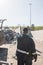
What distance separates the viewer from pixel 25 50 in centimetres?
686

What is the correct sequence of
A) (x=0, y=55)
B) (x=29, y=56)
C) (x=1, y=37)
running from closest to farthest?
(x=29, y=56) → (x=0, y=55) → (x=1, y=37)

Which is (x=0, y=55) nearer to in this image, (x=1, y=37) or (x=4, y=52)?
(x=4, y=52)

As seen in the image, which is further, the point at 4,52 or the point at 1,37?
the point at 1,37

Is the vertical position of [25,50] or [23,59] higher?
[25,50]

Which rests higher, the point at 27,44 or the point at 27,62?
the point at 27,44

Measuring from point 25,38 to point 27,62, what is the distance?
616mm

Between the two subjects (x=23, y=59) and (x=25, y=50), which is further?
(x=23, y=59)

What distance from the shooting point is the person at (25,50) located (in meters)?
6.80

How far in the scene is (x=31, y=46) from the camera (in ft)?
22.5

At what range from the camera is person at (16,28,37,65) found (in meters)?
6.80

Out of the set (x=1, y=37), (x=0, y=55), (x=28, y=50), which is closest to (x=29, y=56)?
(x=28, y=50)

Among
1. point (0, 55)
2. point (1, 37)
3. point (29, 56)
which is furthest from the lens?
point (1, 37)

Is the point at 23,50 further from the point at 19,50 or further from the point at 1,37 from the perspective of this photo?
the point at 1,37

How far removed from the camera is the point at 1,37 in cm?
1069
